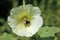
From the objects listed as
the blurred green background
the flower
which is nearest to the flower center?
the flower

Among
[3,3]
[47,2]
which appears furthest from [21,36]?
[3,3]

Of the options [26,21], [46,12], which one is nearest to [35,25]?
[26,21]

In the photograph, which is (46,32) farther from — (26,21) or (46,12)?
(46,12)

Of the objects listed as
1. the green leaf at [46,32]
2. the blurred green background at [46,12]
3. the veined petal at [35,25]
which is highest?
the veined petal at [35,25]

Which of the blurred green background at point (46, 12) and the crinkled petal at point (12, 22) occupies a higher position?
the crinkled petal at point (12, 22)

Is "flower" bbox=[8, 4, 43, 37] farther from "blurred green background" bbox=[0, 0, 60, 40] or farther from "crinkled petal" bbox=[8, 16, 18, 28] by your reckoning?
"blurred green background" bbox=[0, 0, 60, 40]

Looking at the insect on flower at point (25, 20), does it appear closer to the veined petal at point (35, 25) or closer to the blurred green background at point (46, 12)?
the veined petal at point (35, 25)

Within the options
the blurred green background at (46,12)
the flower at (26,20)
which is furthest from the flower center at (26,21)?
the blurred green background at (46,12)

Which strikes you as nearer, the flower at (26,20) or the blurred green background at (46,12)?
the flower at (26,20)
